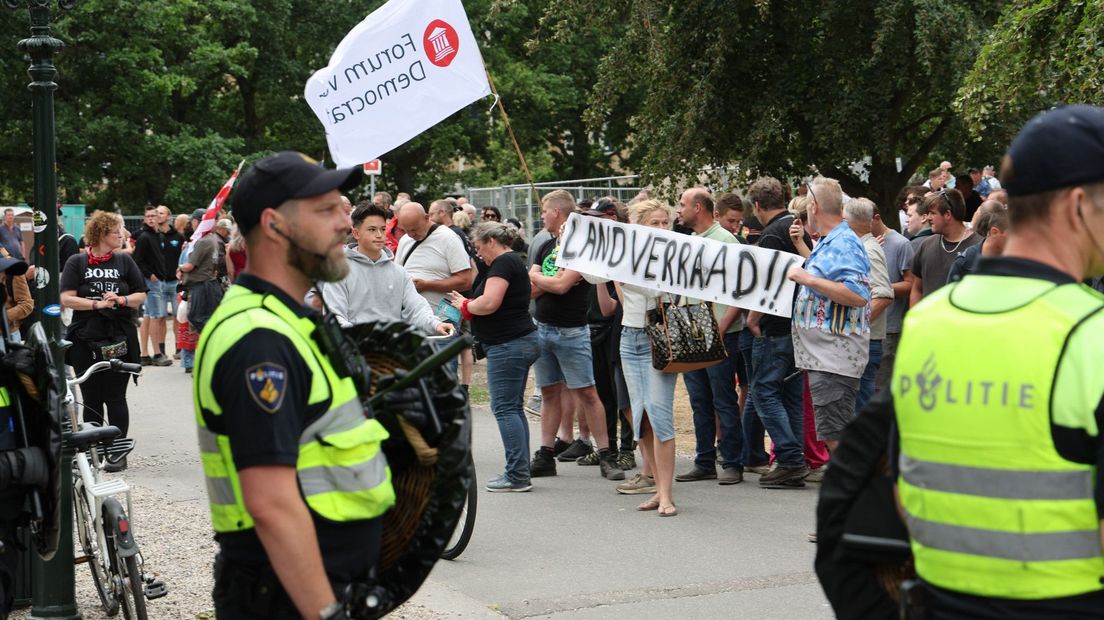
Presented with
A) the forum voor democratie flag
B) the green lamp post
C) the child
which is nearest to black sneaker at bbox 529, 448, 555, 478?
the forum voor democratie flag

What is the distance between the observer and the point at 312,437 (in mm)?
2936

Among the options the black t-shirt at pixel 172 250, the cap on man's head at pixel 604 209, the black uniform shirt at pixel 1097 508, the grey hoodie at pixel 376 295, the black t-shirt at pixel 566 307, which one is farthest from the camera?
the black t-shirt at pixel 172 250

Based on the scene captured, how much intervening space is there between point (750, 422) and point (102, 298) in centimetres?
526

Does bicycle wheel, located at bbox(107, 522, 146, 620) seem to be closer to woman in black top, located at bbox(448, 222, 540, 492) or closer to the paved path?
the paved path

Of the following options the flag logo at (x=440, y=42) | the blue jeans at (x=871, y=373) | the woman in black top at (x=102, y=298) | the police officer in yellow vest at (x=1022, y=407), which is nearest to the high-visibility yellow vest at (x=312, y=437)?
the police officer in yellow vest at (x=1022, y=407)

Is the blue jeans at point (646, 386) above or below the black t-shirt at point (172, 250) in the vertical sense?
below

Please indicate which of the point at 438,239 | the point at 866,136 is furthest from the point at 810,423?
the point at 866,136

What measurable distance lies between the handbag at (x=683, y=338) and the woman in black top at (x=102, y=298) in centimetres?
459

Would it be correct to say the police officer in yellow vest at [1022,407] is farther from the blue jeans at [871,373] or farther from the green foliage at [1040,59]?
the green foliage at [1040,59]

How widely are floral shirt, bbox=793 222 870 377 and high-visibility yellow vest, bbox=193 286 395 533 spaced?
5.22 m

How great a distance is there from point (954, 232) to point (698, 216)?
181cm

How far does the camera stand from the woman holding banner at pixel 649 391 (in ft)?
27.0

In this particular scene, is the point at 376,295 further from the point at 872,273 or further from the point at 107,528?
the point at 872,273

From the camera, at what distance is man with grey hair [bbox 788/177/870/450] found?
7.79 metres
